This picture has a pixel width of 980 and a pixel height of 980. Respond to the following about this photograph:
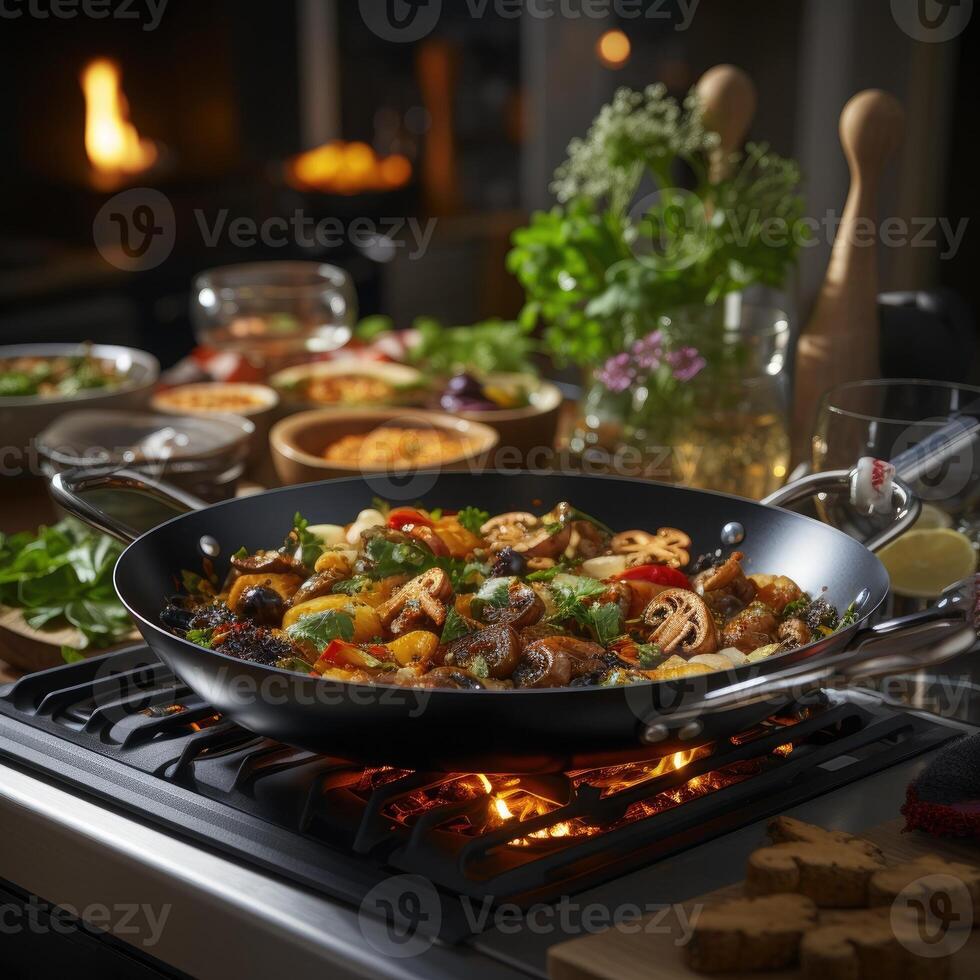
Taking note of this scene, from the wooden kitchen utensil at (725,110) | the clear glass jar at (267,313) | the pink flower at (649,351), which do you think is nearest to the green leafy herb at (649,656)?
the pink flower at (649,351)


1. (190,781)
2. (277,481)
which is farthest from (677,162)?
(190,781)

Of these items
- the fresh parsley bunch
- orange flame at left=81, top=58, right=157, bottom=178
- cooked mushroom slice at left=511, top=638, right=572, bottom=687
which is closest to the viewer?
cooked mushroom slice at left=511, top=638, right=572, bottom=687

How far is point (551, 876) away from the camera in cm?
93

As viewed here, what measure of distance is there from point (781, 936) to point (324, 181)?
18.0 feet

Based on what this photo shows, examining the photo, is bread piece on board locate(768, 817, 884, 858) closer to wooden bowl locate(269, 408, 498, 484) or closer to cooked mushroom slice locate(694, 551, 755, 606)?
cooked mushroom slice locate(694, 551, 755, 606)

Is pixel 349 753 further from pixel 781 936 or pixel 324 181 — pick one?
pixel 324 181

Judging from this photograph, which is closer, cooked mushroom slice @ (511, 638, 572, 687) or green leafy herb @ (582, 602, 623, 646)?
cooked mushroom slice @ (511, 638, 572, 687)

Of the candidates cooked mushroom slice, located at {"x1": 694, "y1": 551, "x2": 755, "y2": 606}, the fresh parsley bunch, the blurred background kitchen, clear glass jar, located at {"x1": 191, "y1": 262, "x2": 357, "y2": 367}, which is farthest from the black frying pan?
clear glass jar, located at {"x1": 191, "y1": 262, "x2": 357, "y2": 367}

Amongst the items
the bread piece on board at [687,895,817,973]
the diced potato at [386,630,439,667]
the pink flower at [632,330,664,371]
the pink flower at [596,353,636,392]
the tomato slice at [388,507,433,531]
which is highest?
the pink flower at [632,330,664,371]

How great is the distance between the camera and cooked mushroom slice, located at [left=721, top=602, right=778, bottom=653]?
3.77 feet

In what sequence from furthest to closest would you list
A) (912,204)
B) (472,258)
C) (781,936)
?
(472,258), (912,204), (781,936)

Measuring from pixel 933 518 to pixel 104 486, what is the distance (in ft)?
3.01

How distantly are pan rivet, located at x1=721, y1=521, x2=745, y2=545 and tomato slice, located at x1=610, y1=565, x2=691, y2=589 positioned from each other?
0.32 feet

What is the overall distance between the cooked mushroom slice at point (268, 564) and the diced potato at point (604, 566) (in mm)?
290
